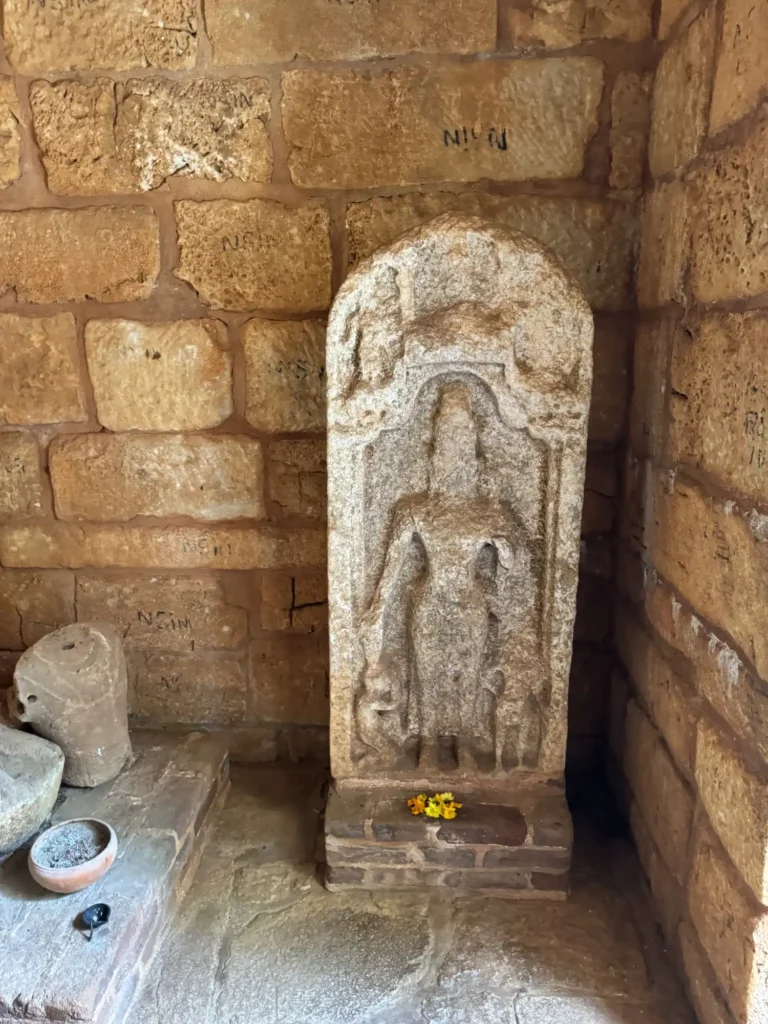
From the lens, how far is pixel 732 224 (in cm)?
146

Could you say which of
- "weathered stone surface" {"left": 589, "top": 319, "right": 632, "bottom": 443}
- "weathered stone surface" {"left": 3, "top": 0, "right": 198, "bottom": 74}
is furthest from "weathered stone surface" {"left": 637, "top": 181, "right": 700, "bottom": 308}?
"weathered stone surface" {"left": 3, "top": 0, "right": 198, "bottom": 74}

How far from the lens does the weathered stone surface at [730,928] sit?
1.32 metres

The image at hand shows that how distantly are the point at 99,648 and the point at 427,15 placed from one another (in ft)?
6.19

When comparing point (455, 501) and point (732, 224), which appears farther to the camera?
point (455, 501)

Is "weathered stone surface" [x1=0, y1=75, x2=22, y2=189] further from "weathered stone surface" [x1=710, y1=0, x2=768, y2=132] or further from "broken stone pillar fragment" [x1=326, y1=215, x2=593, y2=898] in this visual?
"weathered stone surface" [x1=710, y1=0, x2=768, y2=132]

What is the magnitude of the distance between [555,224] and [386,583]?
110 centimetres

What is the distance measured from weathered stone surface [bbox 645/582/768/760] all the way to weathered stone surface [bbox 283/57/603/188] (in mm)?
1217

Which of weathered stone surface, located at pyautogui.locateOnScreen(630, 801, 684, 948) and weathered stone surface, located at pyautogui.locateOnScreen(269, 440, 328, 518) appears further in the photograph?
weathered stone surface, located at pyautogui.locateOnScreen(269, 440, 328, 518)

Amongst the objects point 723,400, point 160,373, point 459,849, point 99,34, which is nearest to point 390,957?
point 459,849

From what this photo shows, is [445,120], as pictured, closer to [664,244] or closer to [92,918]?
[664,244]

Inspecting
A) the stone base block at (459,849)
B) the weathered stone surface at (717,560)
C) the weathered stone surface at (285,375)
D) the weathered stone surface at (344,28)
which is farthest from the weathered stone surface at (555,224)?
the stone base block at (459,849)

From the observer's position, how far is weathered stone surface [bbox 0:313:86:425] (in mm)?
2234

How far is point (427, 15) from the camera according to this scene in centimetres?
197

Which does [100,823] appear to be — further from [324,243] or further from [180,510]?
[324,243]
